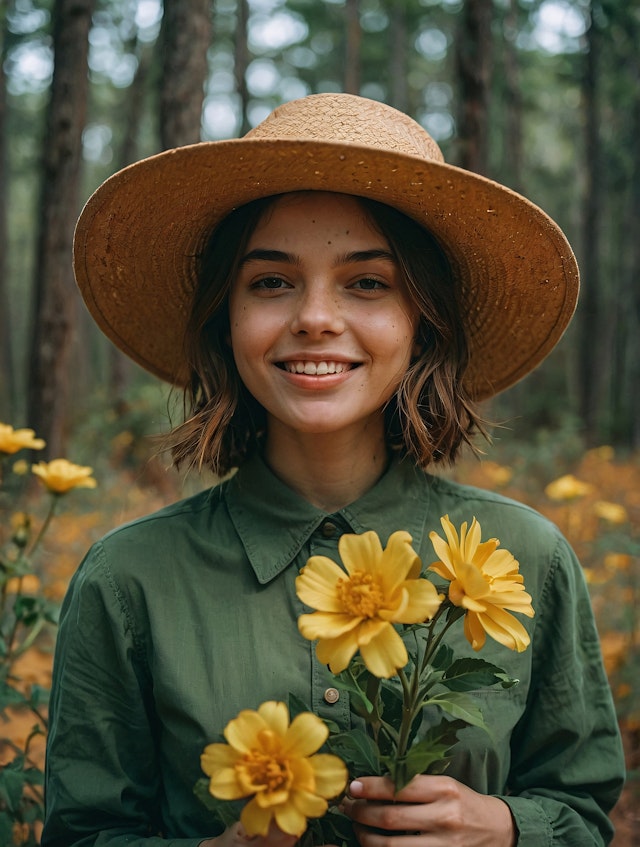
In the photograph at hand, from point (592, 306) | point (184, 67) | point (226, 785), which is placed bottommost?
point (226, 785)

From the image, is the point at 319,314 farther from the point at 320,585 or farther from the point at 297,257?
the point at 320,585

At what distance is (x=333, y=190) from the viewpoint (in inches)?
57.5

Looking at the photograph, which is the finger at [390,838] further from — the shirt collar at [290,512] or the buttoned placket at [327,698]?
the shirt collar at [290,512]

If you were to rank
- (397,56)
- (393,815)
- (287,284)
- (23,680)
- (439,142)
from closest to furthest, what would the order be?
(393,815)
(287,284)
(23,680)
(439,142)
(397,56)

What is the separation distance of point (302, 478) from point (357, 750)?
2.15 ft

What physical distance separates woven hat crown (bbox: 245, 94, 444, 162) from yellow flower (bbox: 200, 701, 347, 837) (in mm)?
944

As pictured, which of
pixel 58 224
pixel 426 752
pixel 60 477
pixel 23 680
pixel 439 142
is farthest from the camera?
pixel 439 142

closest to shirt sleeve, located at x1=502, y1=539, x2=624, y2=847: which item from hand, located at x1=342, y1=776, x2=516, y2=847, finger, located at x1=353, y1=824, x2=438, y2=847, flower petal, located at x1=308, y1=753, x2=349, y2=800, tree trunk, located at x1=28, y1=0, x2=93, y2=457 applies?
hand, located at x1=342, y1=776, x2=516, y2=847

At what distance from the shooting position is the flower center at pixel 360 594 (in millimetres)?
909

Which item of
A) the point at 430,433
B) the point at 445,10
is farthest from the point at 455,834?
the point at 445,10

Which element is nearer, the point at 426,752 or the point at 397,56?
the point at 426,752

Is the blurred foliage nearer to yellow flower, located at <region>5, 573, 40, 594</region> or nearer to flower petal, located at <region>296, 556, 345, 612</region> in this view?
yellow flower, located at <region>5, 573, 40, 594</region>

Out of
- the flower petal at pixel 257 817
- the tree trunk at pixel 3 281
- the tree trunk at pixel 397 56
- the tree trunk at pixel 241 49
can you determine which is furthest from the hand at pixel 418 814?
the tree trunk at pixel 397 56

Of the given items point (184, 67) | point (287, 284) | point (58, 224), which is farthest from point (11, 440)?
point (58, 224)
